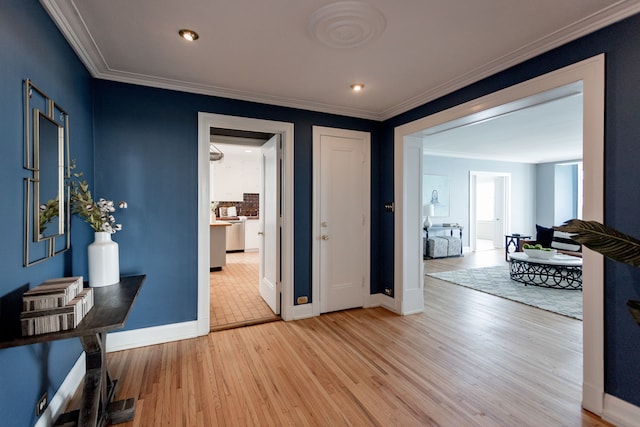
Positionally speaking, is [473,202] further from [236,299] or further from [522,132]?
[236,299]

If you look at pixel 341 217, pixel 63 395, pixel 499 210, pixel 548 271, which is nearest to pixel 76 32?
pixel 63 395

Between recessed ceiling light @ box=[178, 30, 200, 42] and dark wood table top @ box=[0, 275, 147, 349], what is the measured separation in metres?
1.78

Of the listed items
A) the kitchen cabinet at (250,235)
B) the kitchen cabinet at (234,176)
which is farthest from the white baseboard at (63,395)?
the kitchen cabinet at (234,176)

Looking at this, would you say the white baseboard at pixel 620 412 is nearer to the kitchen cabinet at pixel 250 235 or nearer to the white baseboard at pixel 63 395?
the white baseboard at pixel 63 395

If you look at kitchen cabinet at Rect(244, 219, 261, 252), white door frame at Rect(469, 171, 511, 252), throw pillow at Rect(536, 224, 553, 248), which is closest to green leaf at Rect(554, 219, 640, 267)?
throw pillow at Rect(536, 224, 553, 248)

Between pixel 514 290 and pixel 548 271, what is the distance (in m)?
0.78

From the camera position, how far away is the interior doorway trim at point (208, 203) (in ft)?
10.00

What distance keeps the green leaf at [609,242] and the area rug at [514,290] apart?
286cm

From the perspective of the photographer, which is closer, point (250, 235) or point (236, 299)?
point (236, 299)

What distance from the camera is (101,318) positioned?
1596 millimetres

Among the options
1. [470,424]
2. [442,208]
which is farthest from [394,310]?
[442,208]

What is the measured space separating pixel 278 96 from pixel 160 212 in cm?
169

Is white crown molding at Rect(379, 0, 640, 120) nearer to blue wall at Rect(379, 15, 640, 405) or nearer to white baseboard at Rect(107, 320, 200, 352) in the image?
blue wall at Rect(379, 15, 640, 405)

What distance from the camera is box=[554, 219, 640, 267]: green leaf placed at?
1340mm
